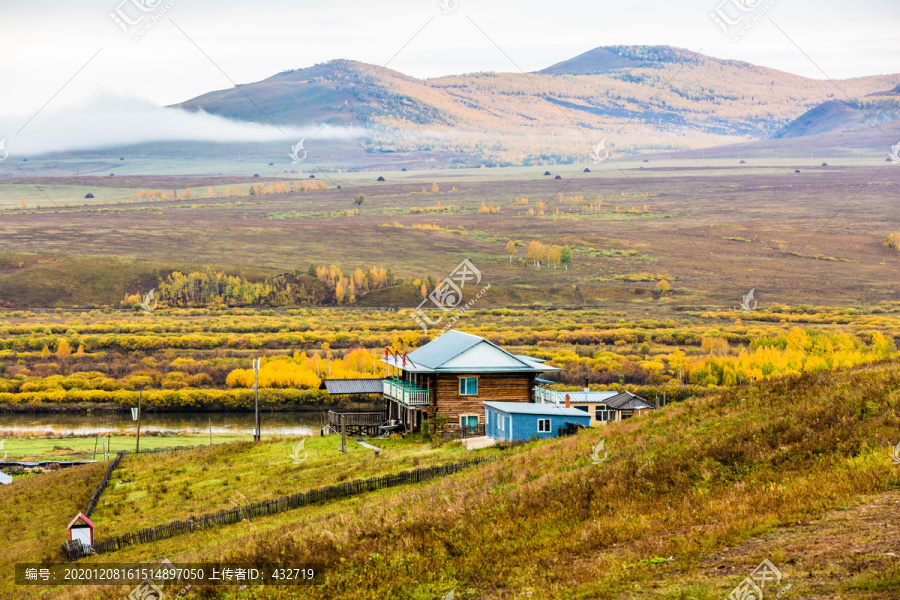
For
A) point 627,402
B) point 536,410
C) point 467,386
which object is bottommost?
point 627,402

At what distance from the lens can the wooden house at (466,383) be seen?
40.8 metres

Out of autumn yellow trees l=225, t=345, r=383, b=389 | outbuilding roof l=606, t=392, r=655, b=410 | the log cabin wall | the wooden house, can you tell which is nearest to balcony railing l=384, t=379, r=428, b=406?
the wooden house

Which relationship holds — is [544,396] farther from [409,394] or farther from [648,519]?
[648,519]

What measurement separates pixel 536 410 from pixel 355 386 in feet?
44.8

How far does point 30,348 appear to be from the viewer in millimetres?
131500

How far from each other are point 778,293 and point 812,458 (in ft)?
626

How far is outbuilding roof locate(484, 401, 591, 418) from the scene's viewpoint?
35.6 metres

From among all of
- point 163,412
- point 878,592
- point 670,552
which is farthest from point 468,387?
point 163,412

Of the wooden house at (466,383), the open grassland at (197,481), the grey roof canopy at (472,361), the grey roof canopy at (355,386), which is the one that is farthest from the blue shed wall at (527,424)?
the grey roof canopy at (355,386)

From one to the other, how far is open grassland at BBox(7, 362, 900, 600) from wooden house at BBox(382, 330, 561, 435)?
16.7m

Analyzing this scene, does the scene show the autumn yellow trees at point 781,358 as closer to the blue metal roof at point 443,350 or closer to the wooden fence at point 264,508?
the blue metal roof at point 443,350

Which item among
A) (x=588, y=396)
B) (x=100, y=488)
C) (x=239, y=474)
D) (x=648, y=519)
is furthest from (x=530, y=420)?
(x=648, y=519)

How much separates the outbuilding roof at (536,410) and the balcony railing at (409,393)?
3.99m

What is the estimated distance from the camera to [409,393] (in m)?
41.0
